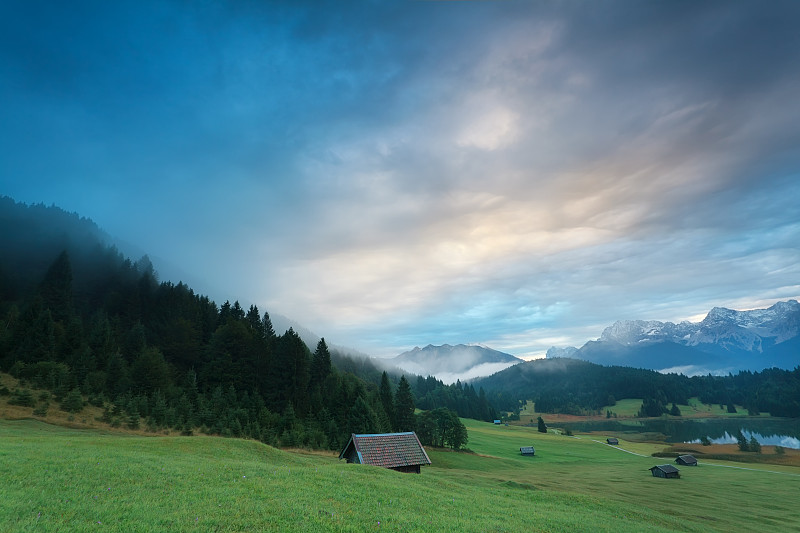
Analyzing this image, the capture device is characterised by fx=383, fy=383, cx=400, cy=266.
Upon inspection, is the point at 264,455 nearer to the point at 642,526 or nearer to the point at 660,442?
the point at 642,526

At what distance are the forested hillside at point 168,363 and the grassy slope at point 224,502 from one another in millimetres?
42552

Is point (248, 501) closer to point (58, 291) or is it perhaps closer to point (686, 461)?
point (58, 291)

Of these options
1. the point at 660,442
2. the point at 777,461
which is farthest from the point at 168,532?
the point at 660,442


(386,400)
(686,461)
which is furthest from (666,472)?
(386,400)

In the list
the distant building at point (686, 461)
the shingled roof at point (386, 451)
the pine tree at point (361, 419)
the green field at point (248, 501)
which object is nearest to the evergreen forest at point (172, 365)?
the pine tree at point (361, 419)

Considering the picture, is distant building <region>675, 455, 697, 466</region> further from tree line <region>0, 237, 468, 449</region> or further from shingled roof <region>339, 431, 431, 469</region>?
shingled roof <region>339, 431, 431, 469</region>

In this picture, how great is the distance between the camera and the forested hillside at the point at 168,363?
66812mm

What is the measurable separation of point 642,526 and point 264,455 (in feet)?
112

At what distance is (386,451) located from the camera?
45.6 metres

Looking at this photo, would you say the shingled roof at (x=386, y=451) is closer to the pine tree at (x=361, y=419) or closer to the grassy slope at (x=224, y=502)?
the grassy slope at (x=224, y=502)

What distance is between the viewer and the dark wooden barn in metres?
43.9

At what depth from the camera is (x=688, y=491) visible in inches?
2249

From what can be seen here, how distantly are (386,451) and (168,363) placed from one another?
66.4 metres

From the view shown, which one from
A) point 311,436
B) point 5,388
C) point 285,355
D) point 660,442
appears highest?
point 285,355
